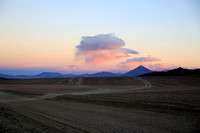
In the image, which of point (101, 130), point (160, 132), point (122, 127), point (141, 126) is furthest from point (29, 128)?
point (160, 132)

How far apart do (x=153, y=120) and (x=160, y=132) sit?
7.11 feet

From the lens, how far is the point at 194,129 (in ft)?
26.9

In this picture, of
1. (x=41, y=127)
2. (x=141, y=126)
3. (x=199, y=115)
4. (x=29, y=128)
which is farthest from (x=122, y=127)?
(x=199, y=115)

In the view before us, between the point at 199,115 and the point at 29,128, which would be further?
the point at 199,115

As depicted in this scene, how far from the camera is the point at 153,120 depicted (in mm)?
9898

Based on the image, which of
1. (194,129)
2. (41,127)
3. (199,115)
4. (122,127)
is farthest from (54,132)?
(199,115)

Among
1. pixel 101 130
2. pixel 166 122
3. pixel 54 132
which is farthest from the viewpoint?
pixel 166 122

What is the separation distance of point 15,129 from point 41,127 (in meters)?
1.21

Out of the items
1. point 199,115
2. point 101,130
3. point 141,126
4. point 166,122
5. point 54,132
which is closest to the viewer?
point 54,132

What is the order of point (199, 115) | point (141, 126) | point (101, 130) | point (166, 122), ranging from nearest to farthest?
point (101, 130) < point (141, 126) < point (166, 122) < point (199, 115)

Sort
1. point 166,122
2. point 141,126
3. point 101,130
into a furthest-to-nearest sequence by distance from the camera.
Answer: point 166,122 → point 141,126 → point 101,130

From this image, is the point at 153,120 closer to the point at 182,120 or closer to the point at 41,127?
the point at 182,120

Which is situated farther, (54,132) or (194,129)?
(194,129)

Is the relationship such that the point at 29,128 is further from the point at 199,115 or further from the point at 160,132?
the point at 199,115
